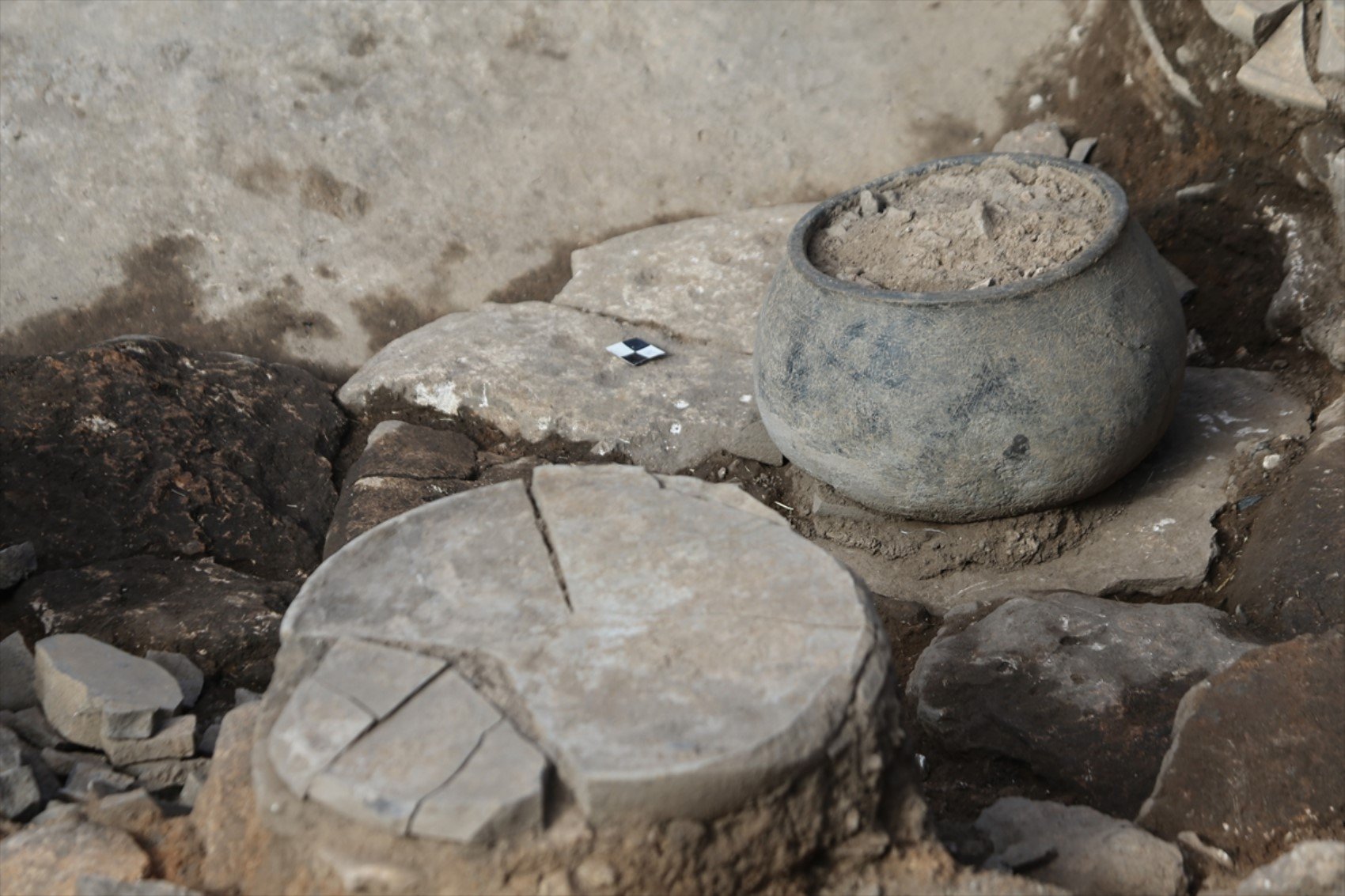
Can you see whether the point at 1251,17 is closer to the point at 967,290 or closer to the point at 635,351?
the point at 967,290

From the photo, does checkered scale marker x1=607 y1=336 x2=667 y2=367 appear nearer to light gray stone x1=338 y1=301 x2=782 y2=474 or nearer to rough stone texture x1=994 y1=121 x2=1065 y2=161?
light gray stone x1=338 y1=301 x2=782 y2=474

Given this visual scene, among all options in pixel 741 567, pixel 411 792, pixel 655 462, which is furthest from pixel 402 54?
pixel 411 792

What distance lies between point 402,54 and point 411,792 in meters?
3.59

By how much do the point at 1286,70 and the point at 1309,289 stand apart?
0.70 meters

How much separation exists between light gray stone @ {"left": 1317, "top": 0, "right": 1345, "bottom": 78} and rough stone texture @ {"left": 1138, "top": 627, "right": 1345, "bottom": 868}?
2.02 meters

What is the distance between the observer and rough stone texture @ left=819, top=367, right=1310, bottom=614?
3.18 metres

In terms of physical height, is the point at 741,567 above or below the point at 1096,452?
above

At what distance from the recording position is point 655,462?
12.4ft

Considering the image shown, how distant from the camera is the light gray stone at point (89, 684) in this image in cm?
253

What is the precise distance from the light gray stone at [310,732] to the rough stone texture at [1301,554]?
206 centimetres

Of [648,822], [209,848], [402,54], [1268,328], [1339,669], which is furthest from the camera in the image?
[402,54]

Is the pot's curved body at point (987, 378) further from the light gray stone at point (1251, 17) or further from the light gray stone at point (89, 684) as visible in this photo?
the light gray stone at point (89, 684)

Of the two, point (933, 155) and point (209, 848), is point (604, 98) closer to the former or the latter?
point (933, 155)

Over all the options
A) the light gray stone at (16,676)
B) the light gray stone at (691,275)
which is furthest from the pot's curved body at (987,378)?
the light gray stone at (16,676)
